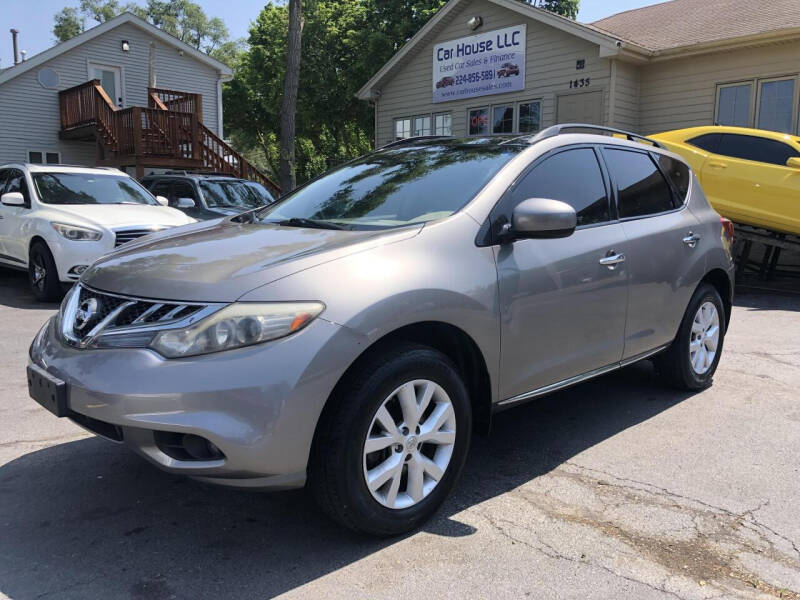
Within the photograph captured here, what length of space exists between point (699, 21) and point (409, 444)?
48.9 feet

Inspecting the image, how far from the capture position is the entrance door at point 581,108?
14109 millimetres

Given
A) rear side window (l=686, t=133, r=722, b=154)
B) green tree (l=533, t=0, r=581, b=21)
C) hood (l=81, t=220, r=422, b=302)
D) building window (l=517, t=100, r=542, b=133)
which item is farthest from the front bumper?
green tree (l=533, t=0, r=581, b=21)

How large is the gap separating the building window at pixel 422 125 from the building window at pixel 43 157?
10595mm

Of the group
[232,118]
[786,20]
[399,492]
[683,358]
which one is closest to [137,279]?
[399,492]

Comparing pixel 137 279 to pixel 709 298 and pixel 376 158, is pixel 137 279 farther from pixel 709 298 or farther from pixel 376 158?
pixel 709 298

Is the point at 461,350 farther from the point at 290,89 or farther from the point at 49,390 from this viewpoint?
the point at 290,89

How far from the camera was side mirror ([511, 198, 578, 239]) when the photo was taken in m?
3.02

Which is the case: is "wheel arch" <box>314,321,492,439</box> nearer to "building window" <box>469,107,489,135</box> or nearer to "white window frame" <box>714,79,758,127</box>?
"white window frame" <box>714,79,758,127</box>

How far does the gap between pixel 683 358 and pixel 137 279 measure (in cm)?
346

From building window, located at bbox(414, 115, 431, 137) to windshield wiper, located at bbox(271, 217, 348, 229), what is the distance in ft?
47.7

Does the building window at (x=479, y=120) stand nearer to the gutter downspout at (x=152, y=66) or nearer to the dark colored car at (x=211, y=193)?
the dark colored car at (x=211, y=193)

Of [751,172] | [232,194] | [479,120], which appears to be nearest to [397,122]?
[479,120]

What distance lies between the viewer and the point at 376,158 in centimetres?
411

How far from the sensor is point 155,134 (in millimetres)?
17375
